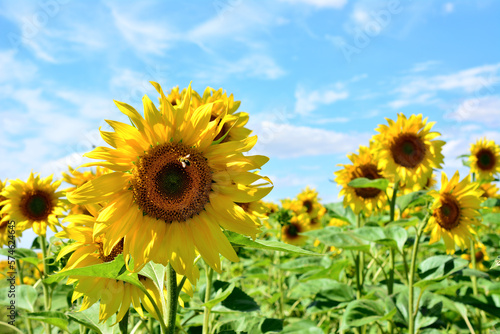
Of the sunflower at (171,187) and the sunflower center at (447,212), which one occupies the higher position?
the sunflower center at (447,212)

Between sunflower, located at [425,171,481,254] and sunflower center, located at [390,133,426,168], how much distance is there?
1.11 m

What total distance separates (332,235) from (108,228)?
208 centimetres

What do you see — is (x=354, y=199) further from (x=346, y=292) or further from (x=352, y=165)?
(x=346, y=292)

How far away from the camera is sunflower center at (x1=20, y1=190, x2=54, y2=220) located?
4.08m

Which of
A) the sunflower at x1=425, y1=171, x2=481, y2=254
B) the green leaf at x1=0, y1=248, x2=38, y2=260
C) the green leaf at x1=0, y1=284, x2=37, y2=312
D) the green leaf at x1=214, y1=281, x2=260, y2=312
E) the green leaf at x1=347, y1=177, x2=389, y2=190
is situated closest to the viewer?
the green leaf at x1=214, y1=281, x2=260, y2=312

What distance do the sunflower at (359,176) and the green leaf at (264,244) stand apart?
3665 mm

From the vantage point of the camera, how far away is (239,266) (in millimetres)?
5219

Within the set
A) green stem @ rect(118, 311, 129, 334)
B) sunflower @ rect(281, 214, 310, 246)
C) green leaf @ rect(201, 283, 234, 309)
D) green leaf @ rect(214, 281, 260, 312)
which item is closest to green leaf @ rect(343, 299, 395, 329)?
green leaf @ rect(214, 281, 260, 312)

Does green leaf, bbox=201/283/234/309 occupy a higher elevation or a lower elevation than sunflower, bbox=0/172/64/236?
lower

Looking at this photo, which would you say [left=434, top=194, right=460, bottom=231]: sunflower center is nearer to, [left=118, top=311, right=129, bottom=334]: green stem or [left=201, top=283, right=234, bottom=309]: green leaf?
[left=201, top=283, right=234, bottom=309]: green leaf

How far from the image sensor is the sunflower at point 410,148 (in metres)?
4.91

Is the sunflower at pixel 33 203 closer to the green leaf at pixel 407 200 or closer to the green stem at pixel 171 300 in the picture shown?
the green stem at pixel 171 300

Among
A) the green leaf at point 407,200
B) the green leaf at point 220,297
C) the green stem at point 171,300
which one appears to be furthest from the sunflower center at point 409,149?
the green stem at point 171,300

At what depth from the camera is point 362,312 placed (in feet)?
10.0
